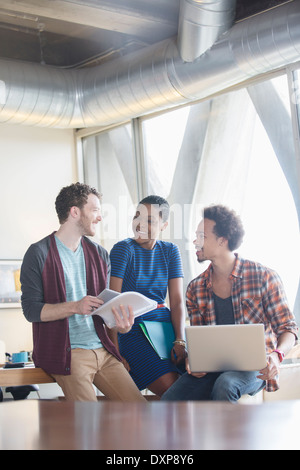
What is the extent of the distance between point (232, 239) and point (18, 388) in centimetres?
225

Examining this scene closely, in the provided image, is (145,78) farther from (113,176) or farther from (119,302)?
(119,302)

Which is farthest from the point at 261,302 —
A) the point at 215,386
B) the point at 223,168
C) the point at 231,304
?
the point at 223,168

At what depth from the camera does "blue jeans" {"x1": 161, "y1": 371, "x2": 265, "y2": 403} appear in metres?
2.79

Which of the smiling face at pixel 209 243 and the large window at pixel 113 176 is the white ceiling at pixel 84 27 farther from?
the smiling face at pixel 209 243

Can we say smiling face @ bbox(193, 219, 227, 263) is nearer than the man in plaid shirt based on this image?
No

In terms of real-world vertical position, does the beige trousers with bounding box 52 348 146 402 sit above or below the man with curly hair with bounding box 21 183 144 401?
below

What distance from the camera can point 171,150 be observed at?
5758 mm

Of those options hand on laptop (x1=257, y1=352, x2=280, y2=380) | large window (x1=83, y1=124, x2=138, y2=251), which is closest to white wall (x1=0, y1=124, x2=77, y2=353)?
large window (x1=83, y1=124, x2=138, y2=251)

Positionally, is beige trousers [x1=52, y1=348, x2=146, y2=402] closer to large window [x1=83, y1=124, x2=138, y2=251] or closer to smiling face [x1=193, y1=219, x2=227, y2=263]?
smiling face [x1=193, y1=219, x2=227, y2=263]

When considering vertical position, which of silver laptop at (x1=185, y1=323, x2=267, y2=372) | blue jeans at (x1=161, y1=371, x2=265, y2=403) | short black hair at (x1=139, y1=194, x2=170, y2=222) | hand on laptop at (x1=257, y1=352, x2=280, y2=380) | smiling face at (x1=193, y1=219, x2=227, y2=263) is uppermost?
short black hair at (x1=139, y1=194, x2=170, y2=222)

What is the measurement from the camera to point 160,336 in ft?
10.9

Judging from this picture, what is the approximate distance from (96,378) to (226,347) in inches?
27.8

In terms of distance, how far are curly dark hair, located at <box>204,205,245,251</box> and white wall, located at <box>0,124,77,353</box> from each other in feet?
9.86
